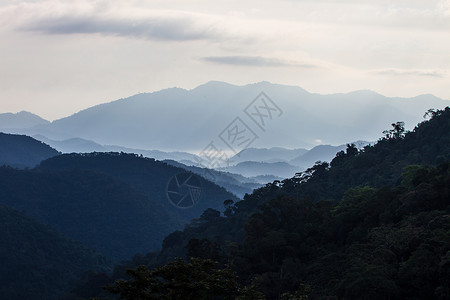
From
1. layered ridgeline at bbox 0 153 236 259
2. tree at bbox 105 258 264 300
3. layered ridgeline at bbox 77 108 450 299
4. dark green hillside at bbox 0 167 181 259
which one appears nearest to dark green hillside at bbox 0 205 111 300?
layered ridgeline at bbox 77 108 450 299

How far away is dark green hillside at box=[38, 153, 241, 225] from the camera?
86812mm

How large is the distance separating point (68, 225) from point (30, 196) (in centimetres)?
729

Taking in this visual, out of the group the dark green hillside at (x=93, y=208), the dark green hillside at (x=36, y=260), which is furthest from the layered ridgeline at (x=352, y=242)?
the dark green hillside at (x=93, y=208)

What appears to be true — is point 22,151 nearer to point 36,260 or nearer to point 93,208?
point 93,208

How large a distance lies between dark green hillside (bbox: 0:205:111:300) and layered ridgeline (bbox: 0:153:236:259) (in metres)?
11.1

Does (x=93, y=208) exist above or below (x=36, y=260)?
above

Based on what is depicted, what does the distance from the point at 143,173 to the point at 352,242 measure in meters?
68.3

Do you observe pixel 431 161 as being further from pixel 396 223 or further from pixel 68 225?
pixel 68 225

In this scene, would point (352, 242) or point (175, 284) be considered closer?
point (175, 284)

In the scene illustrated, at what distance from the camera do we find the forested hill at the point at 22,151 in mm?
119456

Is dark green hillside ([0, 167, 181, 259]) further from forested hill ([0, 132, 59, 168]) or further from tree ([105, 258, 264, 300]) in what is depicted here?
tree ([105, 258, 264, 300])

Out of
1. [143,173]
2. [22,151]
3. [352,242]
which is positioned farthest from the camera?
[22,151]

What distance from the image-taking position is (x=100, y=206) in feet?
248

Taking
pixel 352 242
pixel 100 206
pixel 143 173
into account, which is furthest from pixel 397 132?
pixel 143 173
